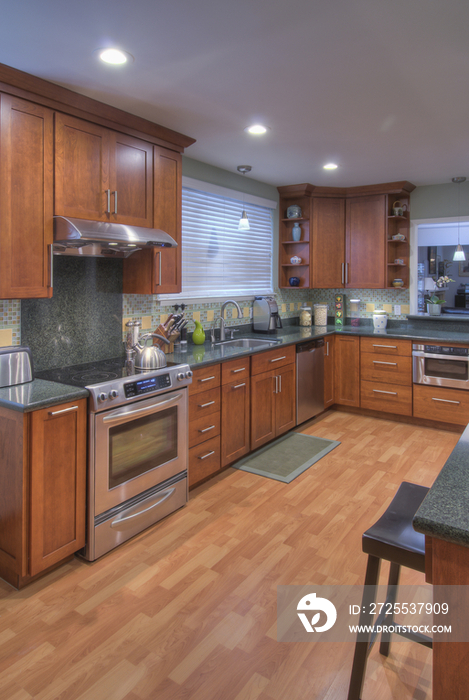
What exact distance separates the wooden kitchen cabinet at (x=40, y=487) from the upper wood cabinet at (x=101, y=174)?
3.73 ft

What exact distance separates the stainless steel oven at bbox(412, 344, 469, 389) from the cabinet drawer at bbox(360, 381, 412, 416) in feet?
0.63

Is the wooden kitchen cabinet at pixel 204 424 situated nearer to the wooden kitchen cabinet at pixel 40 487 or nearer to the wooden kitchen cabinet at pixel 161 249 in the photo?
the wooden kitchen cabinet at pixel 161 249

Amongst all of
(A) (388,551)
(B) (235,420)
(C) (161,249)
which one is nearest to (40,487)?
(A) (388,551)

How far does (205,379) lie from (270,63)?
6.12 ft

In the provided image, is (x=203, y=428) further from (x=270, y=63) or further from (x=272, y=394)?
(x=270, y=63)

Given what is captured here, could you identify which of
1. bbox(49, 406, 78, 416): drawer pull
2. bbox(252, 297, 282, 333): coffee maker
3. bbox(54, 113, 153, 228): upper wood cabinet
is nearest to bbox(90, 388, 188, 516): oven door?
bbox(49, 406, 78, 416): drawer pull

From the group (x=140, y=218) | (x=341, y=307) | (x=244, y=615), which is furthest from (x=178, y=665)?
(x=341, y=307)

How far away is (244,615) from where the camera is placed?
199cm

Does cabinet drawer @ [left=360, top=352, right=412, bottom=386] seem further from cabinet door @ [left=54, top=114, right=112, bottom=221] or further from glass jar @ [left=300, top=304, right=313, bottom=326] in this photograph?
cabinet door @ [left=54, top=114, right=112, bottom=221]

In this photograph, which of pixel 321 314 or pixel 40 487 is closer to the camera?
pixel 40 487

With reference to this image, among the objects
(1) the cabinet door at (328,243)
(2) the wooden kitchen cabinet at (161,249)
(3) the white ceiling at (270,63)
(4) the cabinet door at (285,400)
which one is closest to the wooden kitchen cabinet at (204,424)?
(2) the wooden kitchen cabinet at (161,249)

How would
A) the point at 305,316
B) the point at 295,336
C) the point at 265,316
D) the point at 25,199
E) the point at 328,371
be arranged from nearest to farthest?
the point at 25,199 < the point at 295,336 < the point at 265,316 < the point at 328,371 < the point at 305,316

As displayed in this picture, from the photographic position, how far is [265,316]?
470cm

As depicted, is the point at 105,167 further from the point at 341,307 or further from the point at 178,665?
the point at 341,307
